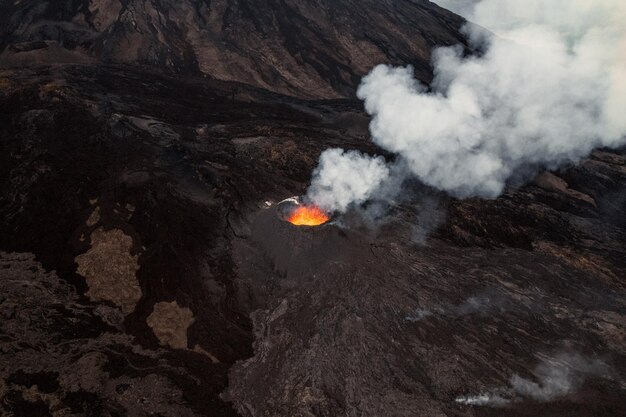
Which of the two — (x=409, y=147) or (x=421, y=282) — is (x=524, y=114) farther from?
(x=421, y=282)

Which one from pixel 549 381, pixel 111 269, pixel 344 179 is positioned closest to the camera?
pixel 549 381

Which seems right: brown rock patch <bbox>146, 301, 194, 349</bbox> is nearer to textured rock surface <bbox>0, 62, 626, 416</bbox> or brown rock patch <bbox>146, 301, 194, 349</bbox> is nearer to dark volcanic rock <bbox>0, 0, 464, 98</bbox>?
textured rock surface <bbox>0, 62, 626, 416</bbox>

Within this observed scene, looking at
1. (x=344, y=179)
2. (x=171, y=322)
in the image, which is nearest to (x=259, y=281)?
(x=171, y=322)

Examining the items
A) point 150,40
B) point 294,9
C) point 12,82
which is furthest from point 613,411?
point 294,9

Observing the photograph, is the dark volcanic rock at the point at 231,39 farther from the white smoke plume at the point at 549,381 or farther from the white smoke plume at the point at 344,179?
the white smoke plume at the point at 549,381

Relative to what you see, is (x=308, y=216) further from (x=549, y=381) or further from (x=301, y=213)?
(x=549, y=381)

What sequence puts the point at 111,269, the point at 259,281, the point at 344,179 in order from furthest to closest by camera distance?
the point at 344,179
the point at 259,281
the point at 111,269

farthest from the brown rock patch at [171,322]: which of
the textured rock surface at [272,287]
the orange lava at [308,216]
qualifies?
the orange lava at [308,216]
